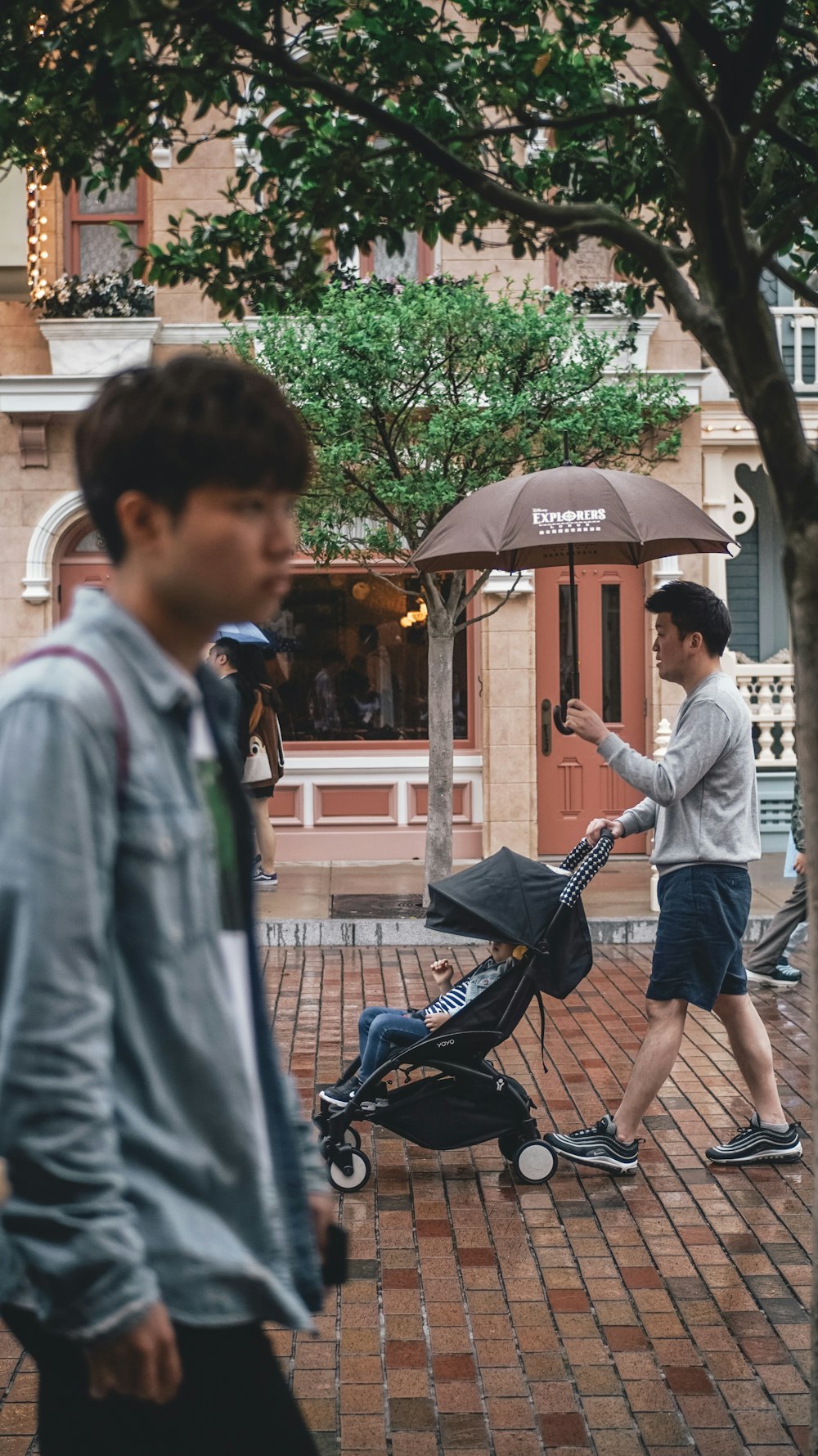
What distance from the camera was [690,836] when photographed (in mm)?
5551

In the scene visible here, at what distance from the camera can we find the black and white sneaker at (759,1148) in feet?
19.0

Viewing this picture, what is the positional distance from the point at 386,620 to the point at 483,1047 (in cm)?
1023

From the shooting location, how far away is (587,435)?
1159 cm

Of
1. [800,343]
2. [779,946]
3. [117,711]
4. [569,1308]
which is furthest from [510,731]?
[117,711]

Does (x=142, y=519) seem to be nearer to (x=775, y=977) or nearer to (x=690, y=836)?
(x=690, y=836)

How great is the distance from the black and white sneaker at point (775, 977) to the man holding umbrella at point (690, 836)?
366 centimetres

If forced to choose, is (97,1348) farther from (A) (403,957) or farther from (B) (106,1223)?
(A) (403,957)

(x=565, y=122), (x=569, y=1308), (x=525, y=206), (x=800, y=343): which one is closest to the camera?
(x=525, y=206)

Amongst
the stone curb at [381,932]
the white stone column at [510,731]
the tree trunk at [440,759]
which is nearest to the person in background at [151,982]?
the stone curb at [381,932]

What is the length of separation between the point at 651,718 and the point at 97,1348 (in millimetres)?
13992

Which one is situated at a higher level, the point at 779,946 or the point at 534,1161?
the point at 534,1161

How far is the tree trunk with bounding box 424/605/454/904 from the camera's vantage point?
11.9 meters

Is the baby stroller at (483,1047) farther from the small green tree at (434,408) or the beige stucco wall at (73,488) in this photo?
the beige stucco wall at (73,488)

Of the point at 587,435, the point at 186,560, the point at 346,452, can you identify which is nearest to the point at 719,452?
the point at 587,435
